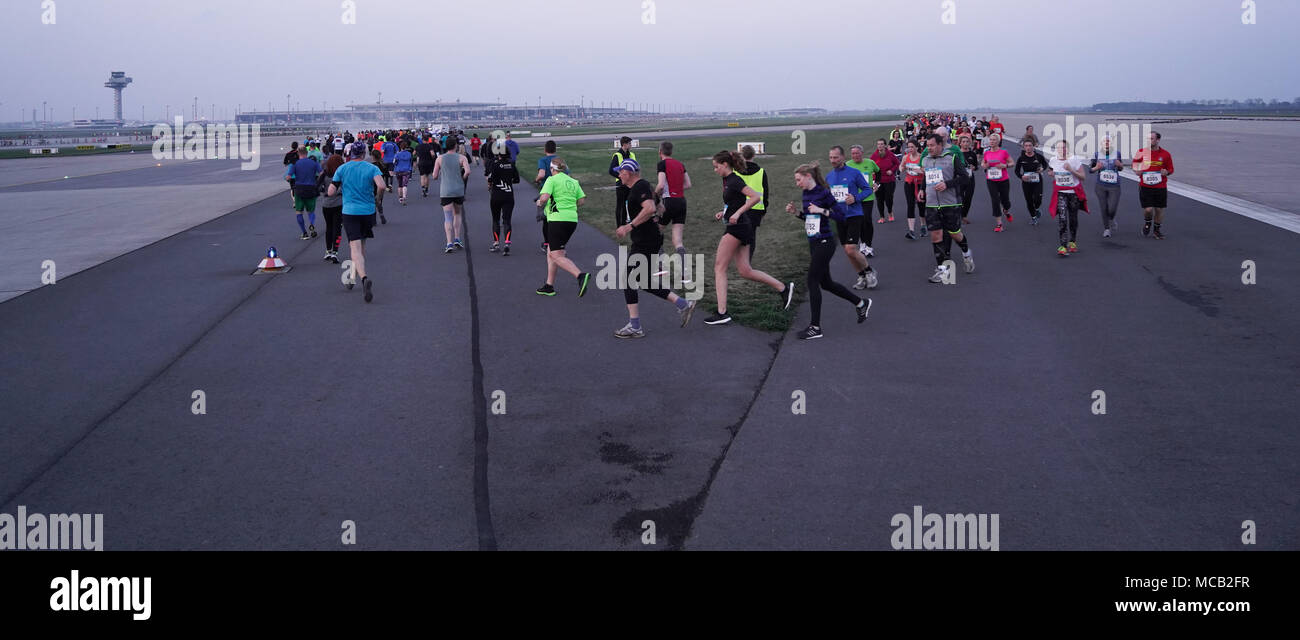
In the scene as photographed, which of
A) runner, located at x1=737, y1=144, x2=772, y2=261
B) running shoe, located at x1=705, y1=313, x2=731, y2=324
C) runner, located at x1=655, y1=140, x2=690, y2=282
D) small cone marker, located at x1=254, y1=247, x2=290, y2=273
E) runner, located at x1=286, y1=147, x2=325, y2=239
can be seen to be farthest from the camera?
runner, located at x1=286, y1=147, x2=325, y2=239

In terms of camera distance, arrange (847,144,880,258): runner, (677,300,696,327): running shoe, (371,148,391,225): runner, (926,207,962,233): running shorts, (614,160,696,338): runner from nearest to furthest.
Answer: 1. (614,160,696,338): runner
2. (677,300,696,327): running shoe
3. (926,207,962,233): running shorts
4. (371,148,391,225): runner
5. (847,144,880,258): runner

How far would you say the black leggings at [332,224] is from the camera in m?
14.4

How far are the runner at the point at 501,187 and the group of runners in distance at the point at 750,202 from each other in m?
0.02

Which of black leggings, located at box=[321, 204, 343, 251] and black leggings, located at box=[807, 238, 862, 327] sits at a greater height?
black leggings, located at box=[321, 204, 343, 251]

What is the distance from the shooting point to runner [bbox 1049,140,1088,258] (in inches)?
535

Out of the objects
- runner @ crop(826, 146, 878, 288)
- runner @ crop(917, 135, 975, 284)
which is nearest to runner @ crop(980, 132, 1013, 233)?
runner @ crop(917, 135, 975, 284)

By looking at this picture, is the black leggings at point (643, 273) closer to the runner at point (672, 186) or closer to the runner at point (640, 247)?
the runner at point (640, 247)

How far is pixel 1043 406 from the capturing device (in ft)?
22.6

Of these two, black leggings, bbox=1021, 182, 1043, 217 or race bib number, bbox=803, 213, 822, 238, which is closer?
race bib number, bbox=803, 213, 822, 238

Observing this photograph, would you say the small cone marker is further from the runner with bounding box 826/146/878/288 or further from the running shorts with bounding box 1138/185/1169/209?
the running shorts with bounding box 1138/185/1169/209

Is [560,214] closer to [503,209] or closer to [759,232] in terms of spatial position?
[503,209]

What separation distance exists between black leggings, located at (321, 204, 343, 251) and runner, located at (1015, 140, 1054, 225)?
1170 cm
